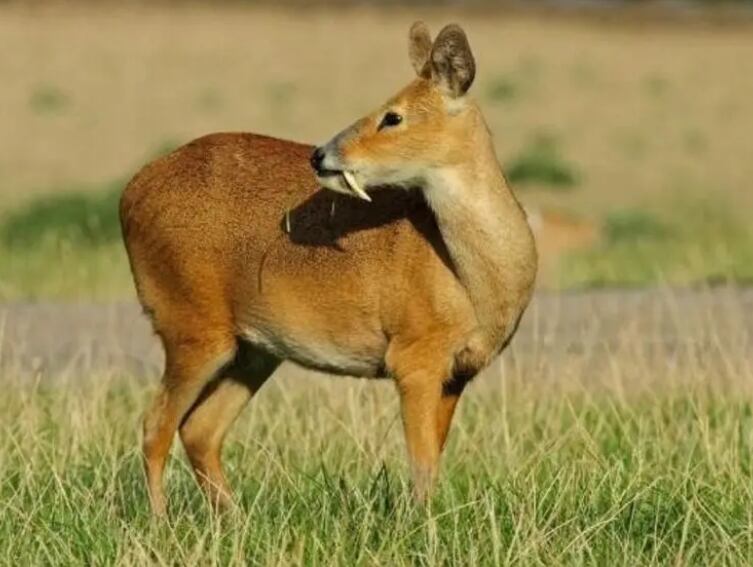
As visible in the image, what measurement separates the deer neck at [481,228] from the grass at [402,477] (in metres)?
0.54

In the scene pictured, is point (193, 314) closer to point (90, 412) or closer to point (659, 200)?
point (90, 412)

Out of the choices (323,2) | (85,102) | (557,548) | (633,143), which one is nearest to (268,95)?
(85,102)

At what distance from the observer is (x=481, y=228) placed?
281 inches

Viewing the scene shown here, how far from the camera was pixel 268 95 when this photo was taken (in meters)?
40.3

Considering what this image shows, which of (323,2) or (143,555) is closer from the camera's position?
(143,555)

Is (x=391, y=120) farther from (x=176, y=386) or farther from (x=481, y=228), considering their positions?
(x=176, y=386)

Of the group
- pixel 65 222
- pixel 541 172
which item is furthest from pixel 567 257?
pixel 541 172

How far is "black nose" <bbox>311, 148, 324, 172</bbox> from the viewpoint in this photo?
6922 millimetres

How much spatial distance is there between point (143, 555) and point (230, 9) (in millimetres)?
51989

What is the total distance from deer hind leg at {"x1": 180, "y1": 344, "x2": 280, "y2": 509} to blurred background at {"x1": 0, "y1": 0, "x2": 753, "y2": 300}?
14.4 ft

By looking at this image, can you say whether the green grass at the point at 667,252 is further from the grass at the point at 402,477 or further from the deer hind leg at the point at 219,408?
the deer hind leg at the point at 219,408

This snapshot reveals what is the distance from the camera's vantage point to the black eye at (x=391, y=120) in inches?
278

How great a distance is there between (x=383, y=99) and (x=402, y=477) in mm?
31045

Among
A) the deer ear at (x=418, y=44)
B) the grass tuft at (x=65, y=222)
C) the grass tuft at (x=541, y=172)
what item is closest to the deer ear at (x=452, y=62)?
the deer ear at (x=418, y=44)
